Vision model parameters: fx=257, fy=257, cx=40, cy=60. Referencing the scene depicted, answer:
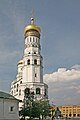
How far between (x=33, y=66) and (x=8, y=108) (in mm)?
30444

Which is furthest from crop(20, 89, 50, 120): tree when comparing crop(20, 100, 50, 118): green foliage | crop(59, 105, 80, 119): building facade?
crop(59, 105, 80, 119): building facade

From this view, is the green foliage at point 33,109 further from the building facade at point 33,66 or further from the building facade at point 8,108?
the building facade at point 33,66

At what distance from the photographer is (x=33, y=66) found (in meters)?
72.5

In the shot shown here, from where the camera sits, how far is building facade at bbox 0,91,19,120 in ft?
138

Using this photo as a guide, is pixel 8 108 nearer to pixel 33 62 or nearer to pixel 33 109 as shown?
pixel 33 109

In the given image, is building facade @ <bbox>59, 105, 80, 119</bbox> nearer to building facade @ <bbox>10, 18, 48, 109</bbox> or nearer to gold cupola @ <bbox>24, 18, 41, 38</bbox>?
building facade @ <bbox>10, 18, 48, 109</bbox>

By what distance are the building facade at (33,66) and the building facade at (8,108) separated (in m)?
26.0

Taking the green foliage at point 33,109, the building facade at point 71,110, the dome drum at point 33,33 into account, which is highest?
the dome drum at point 33,33

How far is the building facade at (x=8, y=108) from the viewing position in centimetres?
4200

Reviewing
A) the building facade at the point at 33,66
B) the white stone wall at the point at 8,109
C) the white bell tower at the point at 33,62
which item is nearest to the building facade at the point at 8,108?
the white stone wall at the point at 8,109

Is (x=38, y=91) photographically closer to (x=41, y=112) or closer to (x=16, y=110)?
(x=41, y=112)

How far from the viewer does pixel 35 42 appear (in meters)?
74.6

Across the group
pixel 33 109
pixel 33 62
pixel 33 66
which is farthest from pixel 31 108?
pixel 33 62

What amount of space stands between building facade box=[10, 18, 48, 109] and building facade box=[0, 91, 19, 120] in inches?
1022
